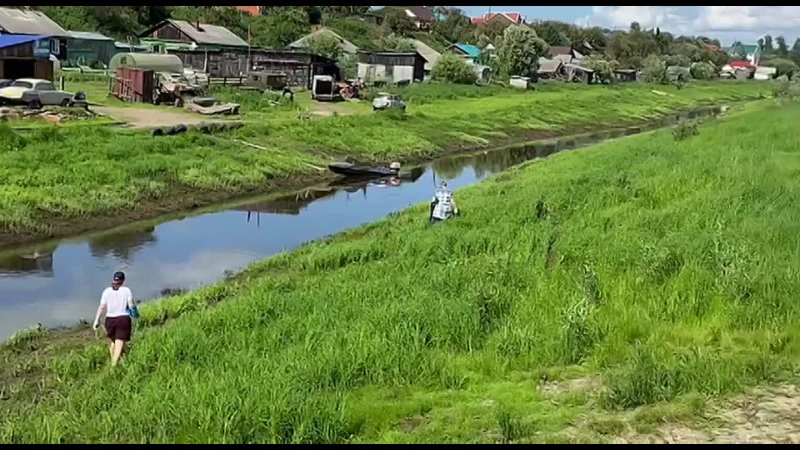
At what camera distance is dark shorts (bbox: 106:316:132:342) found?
10.5m

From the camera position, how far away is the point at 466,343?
10.0 m

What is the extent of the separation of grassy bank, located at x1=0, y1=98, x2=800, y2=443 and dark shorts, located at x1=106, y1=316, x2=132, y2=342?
254 millimetres

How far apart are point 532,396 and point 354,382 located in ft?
6.19

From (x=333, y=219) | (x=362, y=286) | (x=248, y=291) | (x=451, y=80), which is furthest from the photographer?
(x=451, y=80)

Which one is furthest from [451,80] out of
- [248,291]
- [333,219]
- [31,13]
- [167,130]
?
[248,291]

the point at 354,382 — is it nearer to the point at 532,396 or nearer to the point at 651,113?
the point at 532,396

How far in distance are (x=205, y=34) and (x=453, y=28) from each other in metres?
61.7

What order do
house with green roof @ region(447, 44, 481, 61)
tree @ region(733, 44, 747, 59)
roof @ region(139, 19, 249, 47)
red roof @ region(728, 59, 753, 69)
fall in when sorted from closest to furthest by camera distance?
roof @ region(139, 19, 249, 47), house with green roof @ region(447, 44, 481, 61), red roof @ region(728, 59, 753, 69), tree @ region(733, 44, 747, 59)

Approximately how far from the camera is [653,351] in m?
8.95

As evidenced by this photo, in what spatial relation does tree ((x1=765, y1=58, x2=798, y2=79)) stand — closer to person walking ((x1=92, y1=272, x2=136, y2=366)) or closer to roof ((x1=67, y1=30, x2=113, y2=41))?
roof ((x1=67, y1=30, x2=113, y2=41))

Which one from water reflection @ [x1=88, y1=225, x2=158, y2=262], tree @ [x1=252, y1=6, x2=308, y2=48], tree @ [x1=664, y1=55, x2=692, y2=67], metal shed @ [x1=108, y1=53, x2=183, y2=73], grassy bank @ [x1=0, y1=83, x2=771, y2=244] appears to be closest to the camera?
water reflection @ [x1=88, y1=225, x2=158, y2=262]

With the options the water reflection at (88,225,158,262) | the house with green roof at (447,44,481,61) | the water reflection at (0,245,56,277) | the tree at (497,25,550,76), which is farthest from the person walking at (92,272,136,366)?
the house with green roof at (447,44,481,61)

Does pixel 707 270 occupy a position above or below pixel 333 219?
above

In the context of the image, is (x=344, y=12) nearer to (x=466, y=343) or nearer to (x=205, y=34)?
(x=205, y=34)
